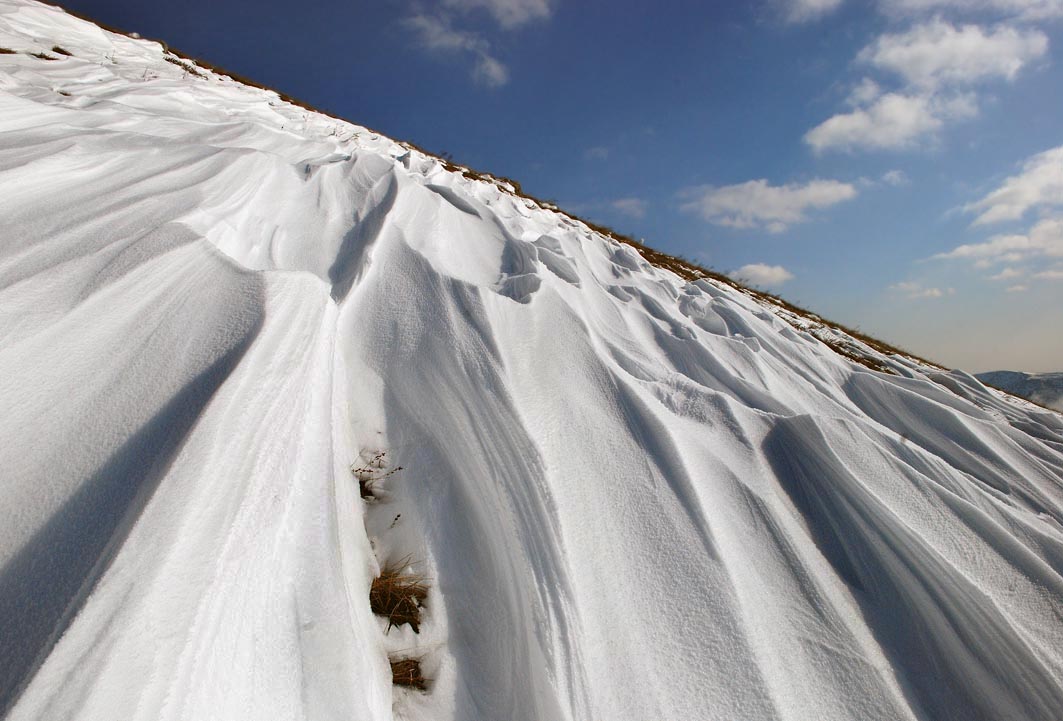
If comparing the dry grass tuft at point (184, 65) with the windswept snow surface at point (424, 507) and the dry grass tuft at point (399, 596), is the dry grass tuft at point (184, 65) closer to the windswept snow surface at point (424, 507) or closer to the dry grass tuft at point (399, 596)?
the windswept snow surface at point (424, 507)

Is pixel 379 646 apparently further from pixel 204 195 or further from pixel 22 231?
pixel 204 195

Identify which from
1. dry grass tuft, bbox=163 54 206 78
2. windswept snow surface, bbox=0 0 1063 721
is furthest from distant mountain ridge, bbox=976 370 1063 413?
dry grass tuft, bbox=163 54 206 78

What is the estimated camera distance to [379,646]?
1194 millimetres

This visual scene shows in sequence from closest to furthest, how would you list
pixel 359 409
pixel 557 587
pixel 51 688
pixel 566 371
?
pixel 51 688
pixel 557 587
pixel 359 409
pixel 566 371

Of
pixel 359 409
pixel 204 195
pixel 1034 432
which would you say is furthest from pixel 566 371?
pixel 1034 432

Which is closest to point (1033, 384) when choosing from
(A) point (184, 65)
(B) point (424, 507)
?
(B) point (424, 507)

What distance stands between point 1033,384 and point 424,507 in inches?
422

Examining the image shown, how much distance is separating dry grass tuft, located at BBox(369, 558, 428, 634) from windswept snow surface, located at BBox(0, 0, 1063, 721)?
3cm

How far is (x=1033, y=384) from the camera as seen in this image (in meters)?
7.89

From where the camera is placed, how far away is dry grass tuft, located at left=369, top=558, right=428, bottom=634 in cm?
130

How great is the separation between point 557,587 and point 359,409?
1020 mm

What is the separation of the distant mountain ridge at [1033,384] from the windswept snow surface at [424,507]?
5838mm

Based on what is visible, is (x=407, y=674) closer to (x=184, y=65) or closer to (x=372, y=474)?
(x=372, y=474)

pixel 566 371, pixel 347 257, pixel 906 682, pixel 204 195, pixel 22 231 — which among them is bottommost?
pixel 906 682
